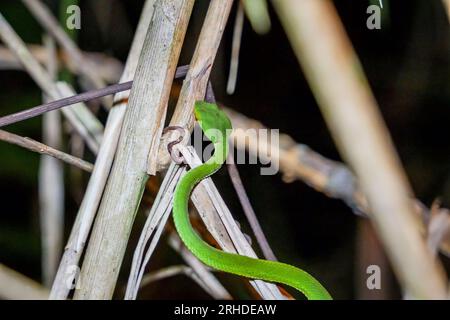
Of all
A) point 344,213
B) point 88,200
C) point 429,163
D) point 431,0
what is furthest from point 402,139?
point 88,200

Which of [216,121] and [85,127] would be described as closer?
[216,121]

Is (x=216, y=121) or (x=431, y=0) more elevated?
(x=431, y=0)

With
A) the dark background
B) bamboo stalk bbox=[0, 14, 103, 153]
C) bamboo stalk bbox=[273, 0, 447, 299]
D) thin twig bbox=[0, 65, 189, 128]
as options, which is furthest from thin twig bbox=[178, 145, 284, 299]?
the dark background

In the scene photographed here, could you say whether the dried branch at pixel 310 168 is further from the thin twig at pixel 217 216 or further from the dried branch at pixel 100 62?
the thin twig at pixel 217 216

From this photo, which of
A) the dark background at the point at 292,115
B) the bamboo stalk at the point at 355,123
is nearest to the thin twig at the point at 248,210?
the bamboo stalk at the point at 355,123
